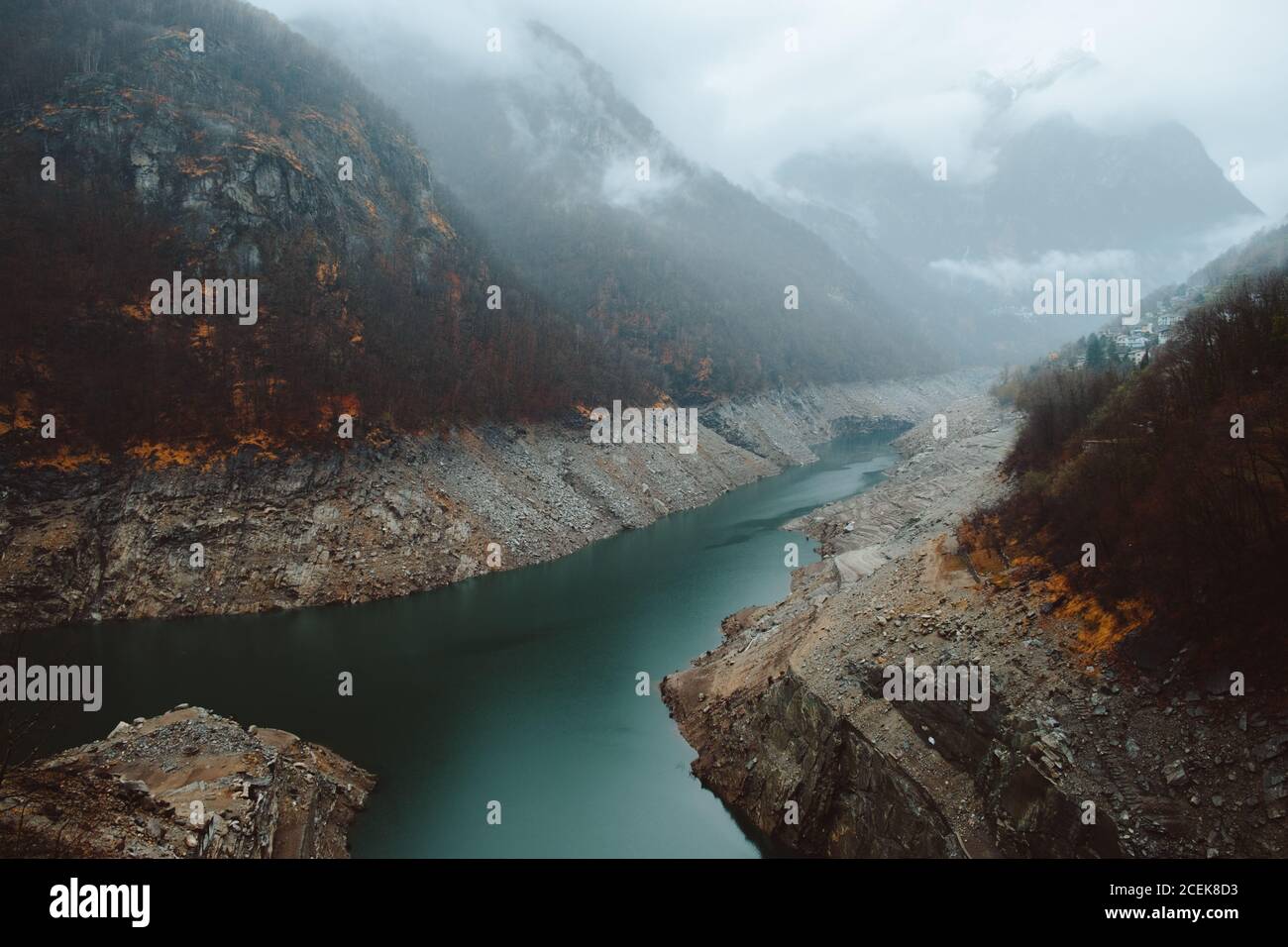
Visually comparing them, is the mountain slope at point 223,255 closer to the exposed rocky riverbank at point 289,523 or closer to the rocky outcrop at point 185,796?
the exposed rocky riverbank at point 289,523

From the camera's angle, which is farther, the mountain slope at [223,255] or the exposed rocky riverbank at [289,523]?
the mountain slope at [223,255]

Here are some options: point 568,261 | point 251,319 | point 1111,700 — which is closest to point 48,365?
point 251,319

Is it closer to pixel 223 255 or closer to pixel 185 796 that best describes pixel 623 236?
pixel 223 255

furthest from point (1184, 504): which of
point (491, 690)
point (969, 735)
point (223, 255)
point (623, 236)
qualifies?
point (623, 236)

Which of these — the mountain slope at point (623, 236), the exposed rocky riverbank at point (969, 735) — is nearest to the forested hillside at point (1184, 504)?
the exposed rocky riverbank at point (969, 735)

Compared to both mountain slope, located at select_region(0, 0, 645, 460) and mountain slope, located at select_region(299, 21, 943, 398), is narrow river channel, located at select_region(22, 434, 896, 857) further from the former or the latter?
mountain slope, located at select_region(299, 21, 943, 398)

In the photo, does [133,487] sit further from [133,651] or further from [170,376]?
[133,651]

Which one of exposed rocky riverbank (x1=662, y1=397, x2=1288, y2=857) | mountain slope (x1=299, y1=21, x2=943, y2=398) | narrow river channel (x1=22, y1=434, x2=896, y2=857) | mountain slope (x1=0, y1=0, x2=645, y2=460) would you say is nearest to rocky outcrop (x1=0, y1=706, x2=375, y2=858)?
narrow river channel (x1=22, y1=434, x2=896, y2=857)
